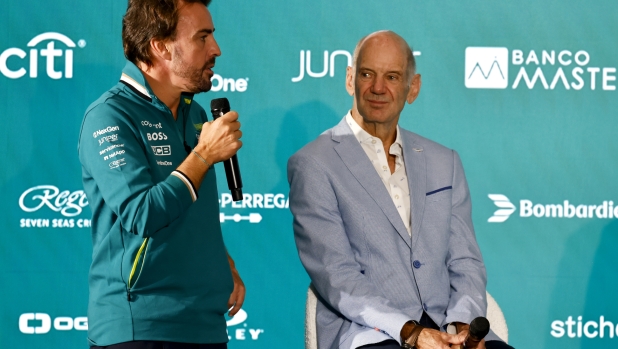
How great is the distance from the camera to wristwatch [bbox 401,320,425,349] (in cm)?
230

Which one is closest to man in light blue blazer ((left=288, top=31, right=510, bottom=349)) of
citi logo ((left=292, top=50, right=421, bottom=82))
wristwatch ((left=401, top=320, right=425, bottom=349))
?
wristwatch ((left=401, top=320, right=425, bottom=349))

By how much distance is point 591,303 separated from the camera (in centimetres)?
374

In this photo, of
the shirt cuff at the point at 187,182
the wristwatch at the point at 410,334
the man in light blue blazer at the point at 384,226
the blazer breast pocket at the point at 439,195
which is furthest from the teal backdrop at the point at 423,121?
the shirt cuff at the point at 187,182

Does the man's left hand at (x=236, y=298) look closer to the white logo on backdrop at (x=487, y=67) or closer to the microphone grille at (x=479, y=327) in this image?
the microphone grille at (x=479, y=327)

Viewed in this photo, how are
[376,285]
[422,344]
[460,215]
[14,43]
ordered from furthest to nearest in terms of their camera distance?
[14,43] → [460,215] → [376,285] → [422,344]

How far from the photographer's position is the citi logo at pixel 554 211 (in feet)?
12.3

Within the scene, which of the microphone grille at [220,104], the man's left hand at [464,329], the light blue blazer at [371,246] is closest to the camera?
the microphone grille at [220,104]

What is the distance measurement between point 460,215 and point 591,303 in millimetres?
1435

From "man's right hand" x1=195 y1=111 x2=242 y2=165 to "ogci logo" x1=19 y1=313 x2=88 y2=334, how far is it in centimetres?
211

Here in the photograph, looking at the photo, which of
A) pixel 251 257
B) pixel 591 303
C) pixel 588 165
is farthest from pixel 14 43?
pixel 591 303

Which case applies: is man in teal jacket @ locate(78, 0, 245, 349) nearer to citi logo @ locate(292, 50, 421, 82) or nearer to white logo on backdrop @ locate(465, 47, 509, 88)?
citi logo @ locate(292, 50, 421, 82)

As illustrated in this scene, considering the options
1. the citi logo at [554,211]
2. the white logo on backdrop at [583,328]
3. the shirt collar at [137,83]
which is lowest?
the white logo on backdrop at [583,328]

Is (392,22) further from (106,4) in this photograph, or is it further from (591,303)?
(591,303)

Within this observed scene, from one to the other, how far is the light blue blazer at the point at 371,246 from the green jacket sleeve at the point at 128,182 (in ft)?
2.44
